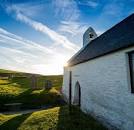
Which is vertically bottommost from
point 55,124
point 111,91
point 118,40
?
point 55,124

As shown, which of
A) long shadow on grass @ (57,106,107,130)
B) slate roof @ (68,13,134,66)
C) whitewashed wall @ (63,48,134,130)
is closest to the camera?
whitewashed wall @ (63,48,134,130)

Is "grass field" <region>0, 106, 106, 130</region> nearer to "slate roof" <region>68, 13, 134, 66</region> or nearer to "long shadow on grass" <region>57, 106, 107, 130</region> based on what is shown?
"long shadow on grass" <region>57, 106, 107, 130</region>

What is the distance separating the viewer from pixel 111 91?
8430mm

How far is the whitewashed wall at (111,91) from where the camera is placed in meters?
7.14

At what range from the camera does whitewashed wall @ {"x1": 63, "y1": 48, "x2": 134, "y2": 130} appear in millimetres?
7145

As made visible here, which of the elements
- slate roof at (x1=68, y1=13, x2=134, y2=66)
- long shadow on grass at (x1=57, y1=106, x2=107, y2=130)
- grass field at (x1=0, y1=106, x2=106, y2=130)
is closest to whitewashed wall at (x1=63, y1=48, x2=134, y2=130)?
slate roof at (x1=68, y1=13, x2=134, y2=66)

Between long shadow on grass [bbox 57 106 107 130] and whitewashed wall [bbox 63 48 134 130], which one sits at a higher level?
whitewashed wall [bbox 63 48 134 130]

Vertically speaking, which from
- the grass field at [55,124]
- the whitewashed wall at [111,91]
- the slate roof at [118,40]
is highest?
the slate roof at [118,40]

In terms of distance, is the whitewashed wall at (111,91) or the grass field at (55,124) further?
the grass field at (55,124)

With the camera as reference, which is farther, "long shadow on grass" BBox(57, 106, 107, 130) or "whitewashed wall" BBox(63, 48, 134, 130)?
"long shadow on grass" BBox(57, 106, 107, 130)

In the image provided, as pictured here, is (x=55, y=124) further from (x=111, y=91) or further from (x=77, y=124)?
(x=111, y=91)

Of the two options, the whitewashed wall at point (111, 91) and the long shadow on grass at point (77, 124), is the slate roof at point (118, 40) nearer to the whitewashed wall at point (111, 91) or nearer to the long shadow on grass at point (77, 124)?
the whitewashed wall at point (111, 91)

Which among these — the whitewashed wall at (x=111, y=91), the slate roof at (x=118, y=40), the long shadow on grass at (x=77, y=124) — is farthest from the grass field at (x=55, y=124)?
the slate roof at (x=118, y=40)

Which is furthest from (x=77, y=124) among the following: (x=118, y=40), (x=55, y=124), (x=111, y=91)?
(x=118, y=40)
